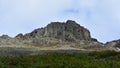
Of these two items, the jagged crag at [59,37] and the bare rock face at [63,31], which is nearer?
the jagged crag at [59,37]

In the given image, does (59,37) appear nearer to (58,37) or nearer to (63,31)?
(58,37)

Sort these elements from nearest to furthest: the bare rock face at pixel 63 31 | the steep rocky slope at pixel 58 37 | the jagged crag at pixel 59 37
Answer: the steep rocky slope at pixel 58 37 → the jagged crag at pixel 59 37 → the bare rock face at pixel 63 31

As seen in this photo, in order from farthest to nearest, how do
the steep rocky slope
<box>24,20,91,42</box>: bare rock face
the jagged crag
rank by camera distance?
1. <box>24,20,91,42</box>: bare rock face
2. the jagged crag
3. the steep rocky slope

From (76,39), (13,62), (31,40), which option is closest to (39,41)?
(31,40)

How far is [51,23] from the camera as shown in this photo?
6142 inches

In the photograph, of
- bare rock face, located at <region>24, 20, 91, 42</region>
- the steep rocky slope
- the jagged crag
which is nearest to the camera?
the steep rocky slope

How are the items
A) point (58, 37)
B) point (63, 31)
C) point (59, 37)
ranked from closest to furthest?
point (63, 31) → point (59, 37) → point (58, 37)

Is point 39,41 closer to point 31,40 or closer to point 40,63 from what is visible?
point 31,40

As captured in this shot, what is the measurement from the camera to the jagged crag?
143 meters

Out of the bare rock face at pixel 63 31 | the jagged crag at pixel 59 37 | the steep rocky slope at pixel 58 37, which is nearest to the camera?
the steep rocky slope at pixel 58 37

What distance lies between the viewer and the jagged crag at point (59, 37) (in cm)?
14300

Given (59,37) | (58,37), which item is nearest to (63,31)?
(59,37)

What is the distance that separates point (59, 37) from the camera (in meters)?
154

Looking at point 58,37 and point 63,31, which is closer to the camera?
point 63,31
